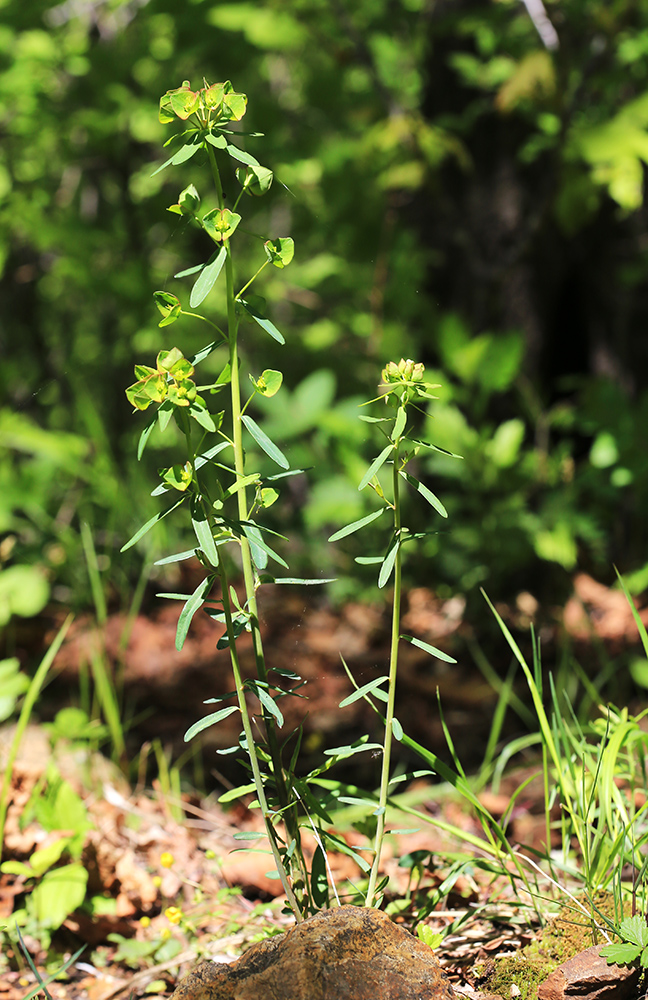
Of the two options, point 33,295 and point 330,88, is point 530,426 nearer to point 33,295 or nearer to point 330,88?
point 330,88

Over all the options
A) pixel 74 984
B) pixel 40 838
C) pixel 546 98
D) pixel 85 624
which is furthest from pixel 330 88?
pixel 74 984

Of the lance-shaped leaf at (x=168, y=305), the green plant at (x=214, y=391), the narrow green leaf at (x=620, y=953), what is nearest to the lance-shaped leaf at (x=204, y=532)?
the green plant at (x=214, y=391)

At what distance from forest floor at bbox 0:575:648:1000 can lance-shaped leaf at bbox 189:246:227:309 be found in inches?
27.7

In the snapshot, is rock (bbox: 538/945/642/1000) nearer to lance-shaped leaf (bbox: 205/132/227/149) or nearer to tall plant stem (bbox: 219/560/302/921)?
tall plant stem (bbox: 219/560/302/921)

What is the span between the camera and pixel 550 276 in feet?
10.0

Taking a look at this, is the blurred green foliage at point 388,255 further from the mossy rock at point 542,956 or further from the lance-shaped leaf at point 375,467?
the lance-shaped leaf at point 375,467

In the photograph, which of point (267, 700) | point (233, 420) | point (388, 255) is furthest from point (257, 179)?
point (388, 255)

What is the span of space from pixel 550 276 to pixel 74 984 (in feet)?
9.40

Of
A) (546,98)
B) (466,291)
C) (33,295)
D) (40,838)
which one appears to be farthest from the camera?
(33,295)

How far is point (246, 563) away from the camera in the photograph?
3.08 feet

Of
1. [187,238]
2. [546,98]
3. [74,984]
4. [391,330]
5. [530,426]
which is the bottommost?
[74,984]

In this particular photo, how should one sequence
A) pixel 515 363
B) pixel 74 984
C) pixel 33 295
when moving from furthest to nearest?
1. pixel 33 295
2. pixel 515 363
3. pixel 74 984

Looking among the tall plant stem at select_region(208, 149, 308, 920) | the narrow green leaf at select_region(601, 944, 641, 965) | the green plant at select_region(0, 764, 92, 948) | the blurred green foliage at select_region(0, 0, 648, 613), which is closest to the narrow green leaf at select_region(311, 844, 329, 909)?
the tall plant stem at select_region(208, 149, 308, 920)

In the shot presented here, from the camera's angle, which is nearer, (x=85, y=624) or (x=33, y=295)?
(x=85, y=624)
